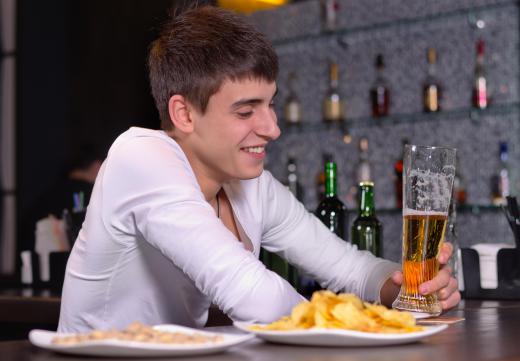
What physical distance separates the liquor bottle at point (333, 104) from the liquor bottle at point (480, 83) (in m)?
0.66

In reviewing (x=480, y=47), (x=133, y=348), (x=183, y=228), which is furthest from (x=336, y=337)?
(x=480, y=47)

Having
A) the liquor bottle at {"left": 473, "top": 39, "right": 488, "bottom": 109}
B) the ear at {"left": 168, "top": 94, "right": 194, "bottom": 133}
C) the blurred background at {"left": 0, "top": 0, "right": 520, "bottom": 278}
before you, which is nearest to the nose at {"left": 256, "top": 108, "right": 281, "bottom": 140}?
the ear at {"left": 168, "top": 94, "right": 194, "bottom": 133}

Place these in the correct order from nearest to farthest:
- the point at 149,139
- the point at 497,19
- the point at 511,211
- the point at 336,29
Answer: the point at 149,139 < the point at 511,211 < the point at 497,19 < the point at 336,29

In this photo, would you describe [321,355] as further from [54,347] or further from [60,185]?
[60,185]

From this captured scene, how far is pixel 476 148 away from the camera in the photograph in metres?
3.51

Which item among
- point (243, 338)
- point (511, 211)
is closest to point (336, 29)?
point (511, 211)

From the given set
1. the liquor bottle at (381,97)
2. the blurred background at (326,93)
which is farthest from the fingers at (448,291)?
the liquor bottle at (381,97)

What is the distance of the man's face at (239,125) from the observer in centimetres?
151

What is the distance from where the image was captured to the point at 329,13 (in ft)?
13.0

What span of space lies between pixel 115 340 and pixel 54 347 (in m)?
0.08

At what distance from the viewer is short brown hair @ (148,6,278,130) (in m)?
1.51

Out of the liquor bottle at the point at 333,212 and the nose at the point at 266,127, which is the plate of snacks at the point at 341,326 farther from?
the liquor bottle at the point at 333,212

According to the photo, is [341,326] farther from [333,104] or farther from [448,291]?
[333,104]

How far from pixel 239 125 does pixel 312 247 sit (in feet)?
1.34
